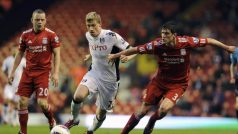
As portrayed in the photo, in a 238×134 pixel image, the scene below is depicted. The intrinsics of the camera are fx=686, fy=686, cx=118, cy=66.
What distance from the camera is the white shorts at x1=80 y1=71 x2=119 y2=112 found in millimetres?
10656

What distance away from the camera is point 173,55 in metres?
10.3

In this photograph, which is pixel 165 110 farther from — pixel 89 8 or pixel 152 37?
pixel 89 8

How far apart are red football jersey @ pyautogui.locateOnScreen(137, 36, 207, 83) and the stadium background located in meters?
8.87

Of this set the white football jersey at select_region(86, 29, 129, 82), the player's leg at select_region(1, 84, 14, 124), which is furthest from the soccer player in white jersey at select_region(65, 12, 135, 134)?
the player's leg at select_region(1, 84, 14, 124)

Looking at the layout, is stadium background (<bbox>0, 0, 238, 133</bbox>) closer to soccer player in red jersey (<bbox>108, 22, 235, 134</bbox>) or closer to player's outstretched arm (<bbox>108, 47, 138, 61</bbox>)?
soccer player in red jersey (<bbox>108, 22, 235, 134</bbox>)

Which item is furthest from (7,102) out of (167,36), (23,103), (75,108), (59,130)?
(167,36)

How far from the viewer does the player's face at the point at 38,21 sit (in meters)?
10.7

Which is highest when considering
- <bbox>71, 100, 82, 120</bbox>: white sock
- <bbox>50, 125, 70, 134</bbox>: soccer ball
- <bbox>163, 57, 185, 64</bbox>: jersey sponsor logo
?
<bbox>163, 57, 185, 64</bbox>: jersey sponsor logo

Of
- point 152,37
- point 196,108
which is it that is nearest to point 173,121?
point 196,108

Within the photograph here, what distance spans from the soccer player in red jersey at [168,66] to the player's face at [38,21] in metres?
1.44

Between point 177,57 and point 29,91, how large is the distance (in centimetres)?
241

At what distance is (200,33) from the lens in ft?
77.2

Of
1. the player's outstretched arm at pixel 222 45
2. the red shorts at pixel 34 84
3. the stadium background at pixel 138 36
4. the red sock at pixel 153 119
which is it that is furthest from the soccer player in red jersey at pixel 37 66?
the stadium background at pixel 138 36

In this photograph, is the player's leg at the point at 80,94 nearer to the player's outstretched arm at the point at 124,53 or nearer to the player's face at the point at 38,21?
the player's outstretched arm at the point at 124,53
